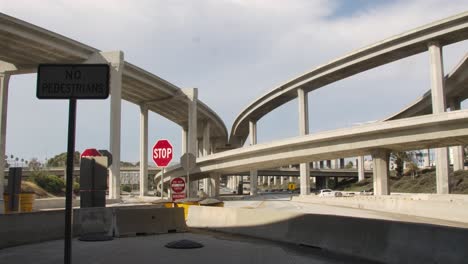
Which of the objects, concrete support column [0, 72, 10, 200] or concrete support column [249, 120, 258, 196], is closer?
concrete support column [0, 72, 10, 200]

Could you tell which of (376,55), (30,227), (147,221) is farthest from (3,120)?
(30,227)

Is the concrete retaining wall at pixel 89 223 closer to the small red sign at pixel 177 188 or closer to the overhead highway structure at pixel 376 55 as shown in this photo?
the small red sign at pixel 177 188

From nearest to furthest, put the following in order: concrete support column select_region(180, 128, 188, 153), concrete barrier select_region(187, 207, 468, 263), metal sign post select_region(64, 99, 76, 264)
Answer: metal sign post select_region(64, 99, 76, 264), concrete barrier select_region(187, 207, 468, 263), concrete support column select_region(180, 128, 188, 153)

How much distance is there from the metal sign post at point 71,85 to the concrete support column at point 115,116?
170ft

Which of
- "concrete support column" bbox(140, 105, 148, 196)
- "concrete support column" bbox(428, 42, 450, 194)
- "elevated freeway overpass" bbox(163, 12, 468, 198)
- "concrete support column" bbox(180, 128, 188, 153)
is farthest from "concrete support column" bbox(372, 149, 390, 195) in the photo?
"concrete support column" bbox(180, 128, 188, 153)

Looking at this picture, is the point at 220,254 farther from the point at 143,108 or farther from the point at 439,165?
the point at 143,108

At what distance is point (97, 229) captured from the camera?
14.5 meters

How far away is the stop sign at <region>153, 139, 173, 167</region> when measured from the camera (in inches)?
743

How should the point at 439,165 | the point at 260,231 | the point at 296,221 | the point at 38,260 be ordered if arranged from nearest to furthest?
the point at 38,260 < the point at 296,221 < the point at 260,231 < the point at 439,165

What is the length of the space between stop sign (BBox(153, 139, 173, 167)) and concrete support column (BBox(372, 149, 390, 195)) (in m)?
36.1

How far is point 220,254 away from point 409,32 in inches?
2175

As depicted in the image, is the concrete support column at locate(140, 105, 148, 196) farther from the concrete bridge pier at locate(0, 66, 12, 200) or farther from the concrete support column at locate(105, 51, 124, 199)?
the concrete bridge pier at locate(0, 66, 12, 200)

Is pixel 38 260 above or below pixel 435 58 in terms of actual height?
below

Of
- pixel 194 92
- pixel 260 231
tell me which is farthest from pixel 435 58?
pixel 260 231
